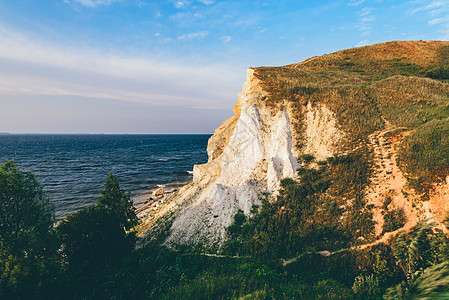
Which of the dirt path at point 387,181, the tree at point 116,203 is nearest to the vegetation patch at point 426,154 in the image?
the dirt path at point 387,181

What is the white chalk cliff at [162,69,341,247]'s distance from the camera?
2311 centimetres

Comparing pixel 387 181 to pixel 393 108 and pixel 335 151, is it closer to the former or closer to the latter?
pixel 335 151

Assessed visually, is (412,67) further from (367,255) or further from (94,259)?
(94,259)

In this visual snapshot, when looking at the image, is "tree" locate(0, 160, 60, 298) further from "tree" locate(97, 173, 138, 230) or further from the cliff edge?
the cliff edge

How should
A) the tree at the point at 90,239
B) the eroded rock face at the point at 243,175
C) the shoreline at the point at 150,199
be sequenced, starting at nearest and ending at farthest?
1. the tree at the point at 90,239
2. the eroded rock face at the point at 243,175
3. the shoreline at the point at 150,199

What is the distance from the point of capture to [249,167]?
26.8 m

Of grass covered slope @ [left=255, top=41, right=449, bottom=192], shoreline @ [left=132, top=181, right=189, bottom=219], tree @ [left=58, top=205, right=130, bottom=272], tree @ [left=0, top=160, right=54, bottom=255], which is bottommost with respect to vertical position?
shoreline @ [left=132, top=181, right=189, bottom=219]

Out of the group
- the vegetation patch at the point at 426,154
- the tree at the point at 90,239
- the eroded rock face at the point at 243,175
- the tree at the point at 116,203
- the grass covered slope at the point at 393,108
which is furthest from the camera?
the eroded rock face at the point at 243,175

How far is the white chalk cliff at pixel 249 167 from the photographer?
23109 mm

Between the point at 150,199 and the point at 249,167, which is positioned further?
the point at 150,199

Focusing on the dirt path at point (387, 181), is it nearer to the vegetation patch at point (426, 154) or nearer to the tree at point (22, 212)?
the vegetation patch at point (426, 154)

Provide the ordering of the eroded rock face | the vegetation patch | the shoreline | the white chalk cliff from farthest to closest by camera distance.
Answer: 1. the shoreline
2. the white chalk cliff
3. the eroded rock face
4. the vegetation patch

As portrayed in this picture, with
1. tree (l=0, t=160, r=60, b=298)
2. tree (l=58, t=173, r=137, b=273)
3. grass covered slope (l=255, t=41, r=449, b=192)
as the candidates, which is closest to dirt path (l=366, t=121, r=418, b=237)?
grass covered slope (l=255, t=41, r=449, b=192)

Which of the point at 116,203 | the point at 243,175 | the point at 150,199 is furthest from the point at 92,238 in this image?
the point at 150,199
